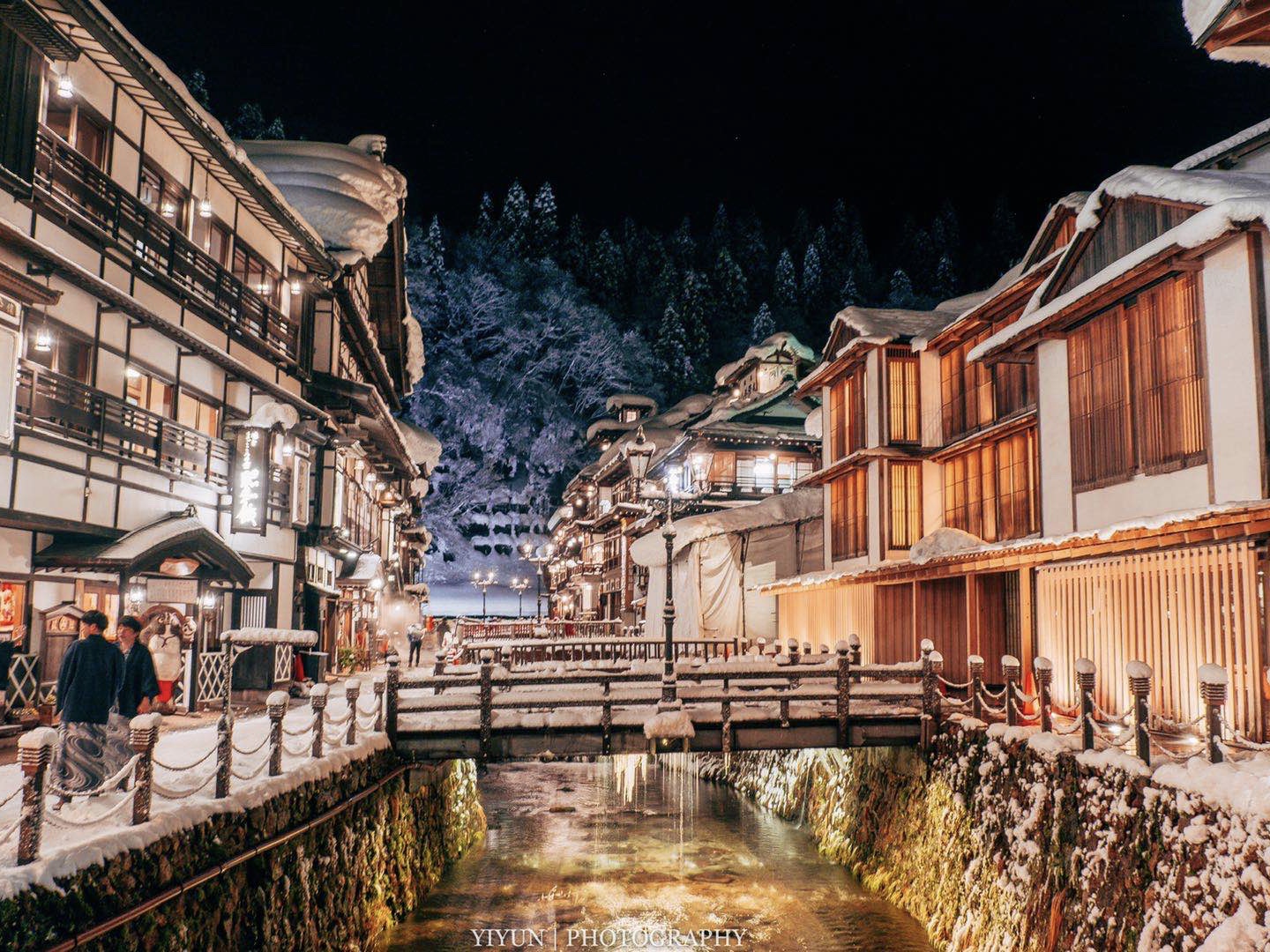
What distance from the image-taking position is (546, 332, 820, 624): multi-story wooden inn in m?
42.8

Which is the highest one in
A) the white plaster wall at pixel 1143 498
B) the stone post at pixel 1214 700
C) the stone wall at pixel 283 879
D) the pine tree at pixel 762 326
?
the pine tree at pixel 762 326

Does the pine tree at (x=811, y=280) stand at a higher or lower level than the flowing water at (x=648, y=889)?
higher

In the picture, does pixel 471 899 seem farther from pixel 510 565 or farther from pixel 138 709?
pixel 510 565

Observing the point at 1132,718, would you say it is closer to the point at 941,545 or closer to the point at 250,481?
the point at 941,545

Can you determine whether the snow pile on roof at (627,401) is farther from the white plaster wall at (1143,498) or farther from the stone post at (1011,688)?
the stone post at (1011,688)

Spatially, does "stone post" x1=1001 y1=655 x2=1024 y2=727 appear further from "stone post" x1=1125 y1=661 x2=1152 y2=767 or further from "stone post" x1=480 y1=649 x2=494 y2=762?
"stone post" x1=480 y1=649 x2=494 y2=762

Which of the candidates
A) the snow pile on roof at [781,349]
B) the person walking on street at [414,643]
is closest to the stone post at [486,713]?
the person walking on street at [414,643]

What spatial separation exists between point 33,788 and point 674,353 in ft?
272

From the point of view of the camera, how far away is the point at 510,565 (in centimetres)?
8362

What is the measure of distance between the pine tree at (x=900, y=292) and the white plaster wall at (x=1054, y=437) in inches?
3043

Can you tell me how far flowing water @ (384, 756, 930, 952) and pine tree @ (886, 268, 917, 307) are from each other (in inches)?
3065

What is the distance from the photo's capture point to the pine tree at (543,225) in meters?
95.9

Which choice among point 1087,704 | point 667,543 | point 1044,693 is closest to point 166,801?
point 667,543

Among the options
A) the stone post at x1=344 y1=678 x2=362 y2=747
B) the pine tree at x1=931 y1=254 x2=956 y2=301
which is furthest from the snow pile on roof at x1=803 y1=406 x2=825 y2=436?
the pine tree at x1=931 y1=254 x2=956 y2=301
